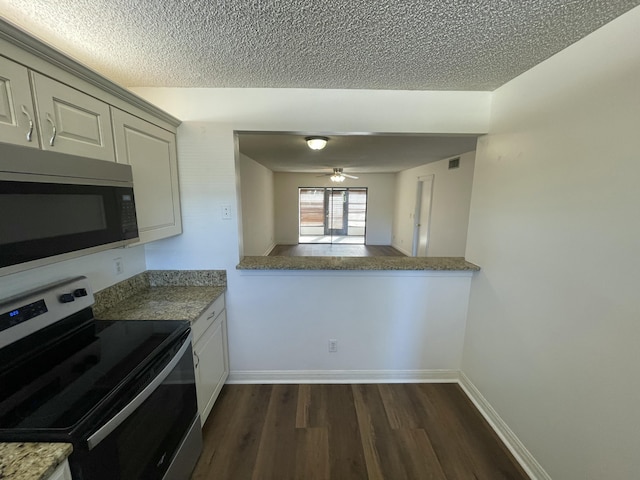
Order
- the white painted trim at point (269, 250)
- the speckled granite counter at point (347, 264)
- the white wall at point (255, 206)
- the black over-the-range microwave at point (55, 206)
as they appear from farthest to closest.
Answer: the white painted trim at point (269, 250) → the white wall at point (255, 206) → the speckled granite counter at point (347, 264) → the black over-the-range microwave at point (55, 206)

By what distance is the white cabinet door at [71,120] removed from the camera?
94 centimetres

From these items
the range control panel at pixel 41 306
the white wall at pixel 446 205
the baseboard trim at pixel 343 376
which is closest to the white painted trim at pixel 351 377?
the baseboard trim at pixel 343 376

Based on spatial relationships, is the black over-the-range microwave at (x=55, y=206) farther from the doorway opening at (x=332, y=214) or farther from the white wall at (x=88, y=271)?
the doorway opening at (x=332, y=214)

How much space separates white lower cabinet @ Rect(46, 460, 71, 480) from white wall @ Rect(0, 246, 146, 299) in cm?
84

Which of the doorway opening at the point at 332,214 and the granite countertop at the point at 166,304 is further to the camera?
the doorway opening at the point at 332,214

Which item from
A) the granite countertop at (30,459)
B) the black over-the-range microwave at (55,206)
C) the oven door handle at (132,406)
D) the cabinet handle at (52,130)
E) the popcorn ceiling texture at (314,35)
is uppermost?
the popcorn ceiling texture at (314,35)

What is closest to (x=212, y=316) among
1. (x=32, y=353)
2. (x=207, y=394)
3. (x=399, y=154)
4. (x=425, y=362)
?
(x=207, y=394)

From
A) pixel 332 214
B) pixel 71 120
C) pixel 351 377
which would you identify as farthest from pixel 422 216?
pixel 71 120

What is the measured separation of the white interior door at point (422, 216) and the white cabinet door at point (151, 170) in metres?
5.13

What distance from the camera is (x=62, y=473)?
737 mm

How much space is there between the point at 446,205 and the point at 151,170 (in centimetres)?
475

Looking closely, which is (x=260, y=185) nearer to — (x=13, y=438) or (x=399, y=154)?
(x=399, y=154)

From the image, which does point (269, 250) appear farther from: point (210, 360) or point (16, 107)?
point (16, 107)

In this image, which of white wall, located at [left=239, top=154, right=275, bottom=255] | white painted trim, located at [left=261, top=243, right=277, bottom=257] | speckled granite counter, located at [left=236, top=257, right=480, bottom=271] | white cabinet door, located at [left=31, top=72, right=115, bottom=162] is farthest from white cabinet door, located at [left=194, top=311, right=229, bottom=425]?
white painted trim, located at [left=261, top=243, right=277, bottom=257]
